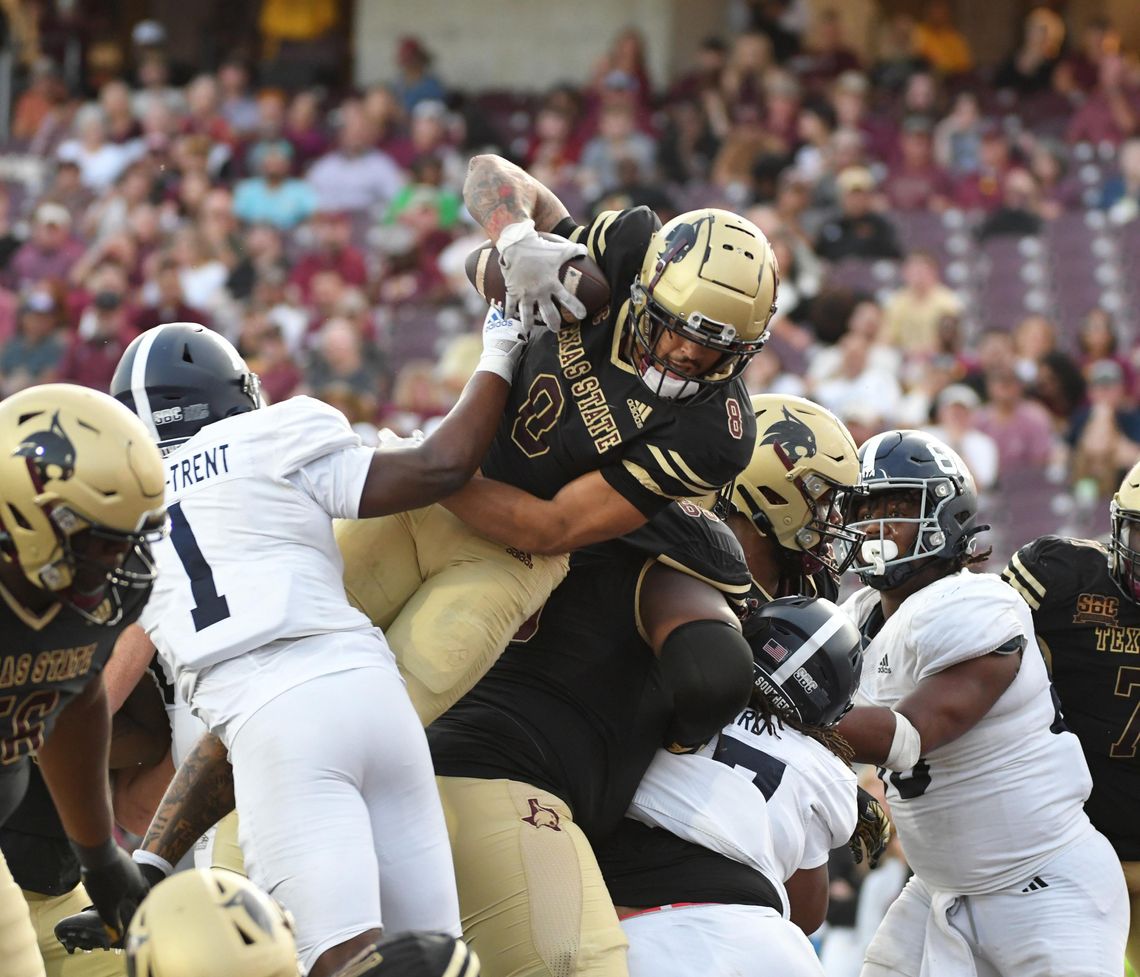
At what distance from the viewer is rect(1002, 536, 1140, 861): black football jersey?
5.53 m

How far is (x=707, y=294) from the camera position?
423cm

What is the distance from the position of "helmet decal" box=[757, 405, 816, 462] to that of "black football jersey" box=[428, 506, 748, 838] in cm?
52

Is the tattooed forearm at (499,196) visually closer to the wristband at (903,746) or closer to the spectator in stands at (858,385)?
the wristband at (903,746)

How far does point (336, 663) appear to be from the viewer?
12.8 feet

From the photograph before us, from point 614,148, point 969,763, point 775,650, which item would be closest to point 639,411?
point 775,650

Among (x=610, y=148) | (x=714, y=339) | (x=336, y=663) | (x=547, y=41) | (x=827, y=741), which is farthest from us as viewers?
(x=547, y=41)

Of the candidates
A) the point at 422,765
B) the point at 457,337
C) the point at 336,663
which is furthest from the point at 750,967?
the point at 457,337

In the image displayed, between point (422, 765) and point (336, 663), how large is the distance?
0.93ft

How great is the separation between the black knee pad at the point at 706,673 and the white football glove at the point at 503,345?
75 cm

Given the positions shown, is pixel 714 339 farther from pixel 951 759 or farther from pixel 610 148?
pixel 610 148

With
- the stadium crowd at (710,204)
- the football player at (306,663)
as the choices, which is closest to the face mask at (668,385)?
the football player at (306,663)

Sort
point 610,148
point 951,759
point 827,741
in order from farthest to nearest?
point 610,148 → point 951,759 → point 827,741

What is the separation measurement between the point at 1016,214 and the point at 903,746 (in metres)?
9.33

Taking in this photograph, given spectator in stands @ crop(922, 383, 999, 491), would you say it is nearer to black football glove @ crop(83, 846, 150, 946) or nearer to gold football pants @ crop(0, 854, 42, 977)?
black football glove @ crop(83, 846, 150, 946)
